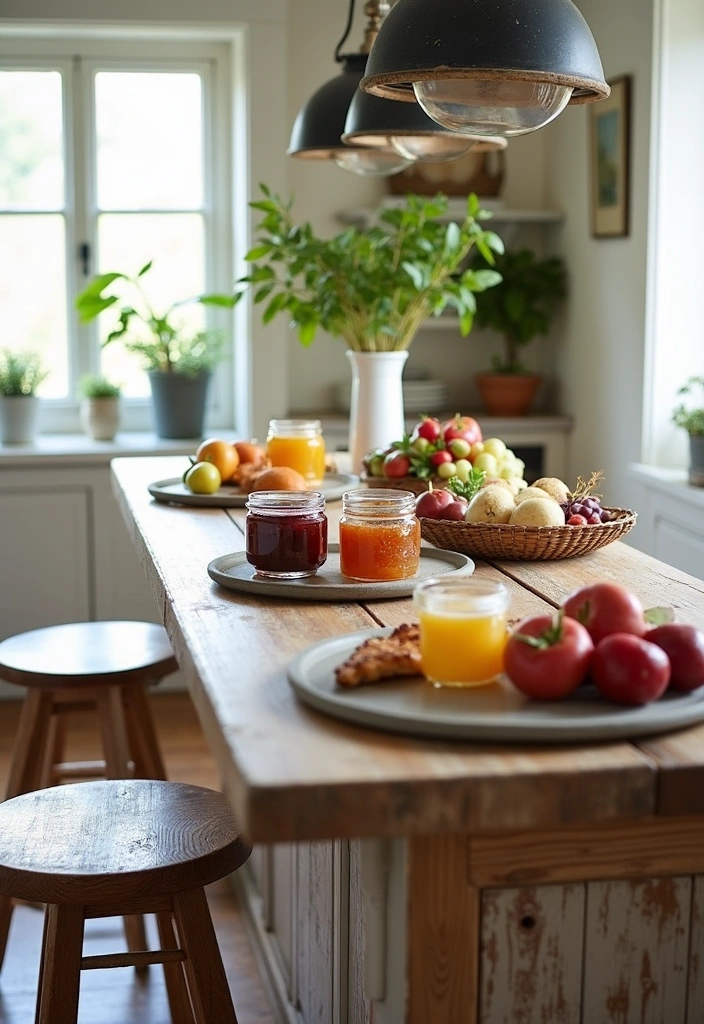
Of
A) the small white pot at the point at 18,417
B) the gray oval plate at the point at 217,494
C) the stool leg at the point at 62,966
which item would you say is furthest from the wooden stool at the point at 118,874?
the small white pot at the point at 18,417

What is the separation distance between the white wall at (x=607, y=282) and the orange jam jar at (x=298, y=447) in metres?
1.59

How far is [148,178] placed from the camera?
4.66 meters

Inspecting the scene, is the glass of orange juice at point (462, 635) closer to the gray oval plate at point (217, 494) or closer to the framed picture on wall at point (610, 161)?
the gray oval plate at point (217, 494)

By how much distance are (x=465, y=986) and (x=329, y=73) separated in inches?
152

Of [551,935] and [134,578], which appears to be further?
[134,578]

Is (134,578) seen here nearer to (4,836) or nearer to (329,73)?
(329,73)

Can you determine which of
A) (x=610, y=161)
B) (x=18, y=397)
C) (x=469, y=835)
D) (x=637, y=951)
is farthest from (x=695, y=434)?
(x=469, y=835)

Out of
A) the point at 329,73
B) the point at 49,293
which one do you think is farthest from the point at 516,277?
the point at 49,293

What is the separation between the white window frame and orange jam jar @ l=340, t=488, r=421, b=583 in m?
3.04

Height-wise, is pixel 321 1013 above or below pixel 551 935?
below

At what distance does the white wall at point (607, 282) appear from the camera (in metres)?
3.92

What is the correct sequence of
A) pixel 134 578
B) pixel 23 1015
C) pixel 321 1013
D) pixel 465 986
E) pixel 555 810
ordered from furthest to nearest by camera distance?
pixel 134 578 < pixel 23 1015 < pixel 321 1013 < pixel 465 986 < pixel 555 810

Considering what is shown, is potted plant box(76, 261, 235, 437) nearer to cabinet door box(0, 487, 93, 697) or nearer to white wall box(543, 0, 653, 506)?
cabinet door box(0, 487, 93, 697)

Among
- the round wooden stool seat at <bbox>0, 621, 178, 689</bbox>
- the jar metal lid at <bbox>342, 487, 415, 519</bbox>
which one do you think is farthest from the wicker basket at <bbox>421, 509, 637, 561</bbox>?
the round wooden stool seat at <bbox>0, 621, 178, 689</bbox>
